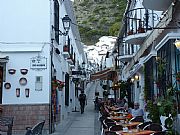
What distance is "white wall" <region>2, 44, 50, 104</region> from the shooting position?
1433cm

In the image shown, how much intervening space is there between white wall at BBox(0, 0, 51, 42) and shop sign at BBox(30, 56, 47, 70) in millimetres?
829

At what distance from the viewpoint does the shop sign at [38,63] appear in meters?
14.5

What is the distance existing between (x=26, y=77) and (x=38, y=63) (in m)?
0.78

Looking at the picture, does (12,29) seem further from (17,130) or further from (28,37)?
(17,130)

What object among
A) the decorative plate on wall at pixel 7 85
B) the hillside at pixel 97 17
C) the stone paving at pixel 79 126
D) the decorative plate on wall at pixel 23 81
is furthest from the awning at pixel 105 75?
the hillside at pixel 97 17

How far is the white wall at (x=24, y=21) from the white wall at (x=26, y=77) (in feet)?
1.44

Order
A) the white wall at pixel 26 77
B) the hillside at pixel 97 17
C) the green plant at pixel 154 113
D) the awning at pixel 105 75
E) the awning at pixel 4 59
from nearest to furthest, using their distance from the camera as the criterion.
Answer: the green plant at pixel 154 113, the awning at pixel 4 59, the white wall at pixel 26 77, the awning at pixel 105 75, the hillside at pixel 97 17

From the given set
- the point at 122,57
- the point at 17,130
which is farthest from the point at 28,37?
the point at 122,57

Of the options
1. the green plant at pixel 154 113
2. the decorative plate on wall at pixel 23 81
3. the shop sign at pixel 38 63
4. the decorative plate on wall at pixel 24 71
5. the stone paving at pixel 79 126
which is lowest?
the stone paving at pixel 79 126

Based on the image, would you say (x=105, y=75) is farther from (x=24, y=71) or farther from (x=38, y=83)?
(x=24, y=71)

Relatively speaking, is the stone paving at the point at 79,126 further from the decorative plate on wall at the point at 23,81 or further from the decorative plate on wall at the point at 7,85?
the decorative plate on wall at the point at 7,85

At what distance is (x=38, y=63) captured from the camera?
47.5 feet

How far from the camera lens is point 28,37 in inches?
578

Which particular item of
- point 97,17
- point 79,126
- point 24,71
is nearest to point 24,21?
point 24,71
